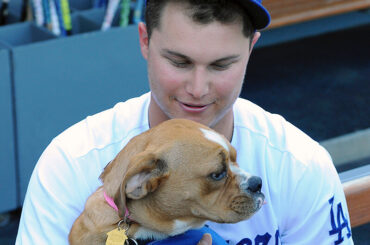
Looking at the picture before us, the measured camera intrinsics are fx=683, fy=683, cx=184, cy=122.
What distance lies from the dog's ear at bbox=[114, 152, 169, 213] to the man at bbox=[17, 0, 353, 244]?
236 millimetres

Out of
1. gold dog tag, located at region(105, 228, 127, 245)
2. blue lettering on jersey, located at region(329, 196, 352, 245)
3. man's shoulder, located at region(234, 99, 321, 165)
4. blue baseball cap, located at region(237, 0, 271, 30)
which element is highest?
blue baseball cap, located at region(237, 0, 271, 30)

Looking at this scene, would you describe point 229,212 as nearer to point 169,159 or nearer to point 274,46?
point 169,159

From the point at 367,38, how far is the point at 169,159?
18.8ft

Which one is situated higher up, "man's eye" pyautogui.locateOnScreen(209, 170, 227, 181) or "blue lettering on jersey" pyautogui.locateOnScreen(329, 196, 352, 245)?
"man's eye" pyautogui.locateOnScreen(209, 170, 227, 181)

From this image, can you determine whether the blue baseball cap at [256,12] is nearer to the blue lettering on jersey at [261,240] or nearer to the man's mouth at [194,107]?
the man's mouth at [194,107]

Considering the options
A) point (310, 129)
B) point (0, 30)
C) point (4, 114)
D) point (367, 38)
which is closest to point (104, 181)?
point (4, 114)

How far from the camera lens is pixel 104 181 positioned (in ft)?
7.06

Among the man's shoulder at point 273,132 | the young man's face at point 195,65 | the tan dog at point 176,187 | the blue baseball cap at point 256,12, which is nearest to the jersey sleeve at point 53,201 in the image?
the tan dog at point 176,187

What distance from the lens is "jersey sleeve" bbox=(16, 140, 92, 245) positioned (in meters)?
2.23

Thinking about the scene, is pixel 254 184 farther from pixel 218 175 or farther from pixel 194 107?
pixel 194 107

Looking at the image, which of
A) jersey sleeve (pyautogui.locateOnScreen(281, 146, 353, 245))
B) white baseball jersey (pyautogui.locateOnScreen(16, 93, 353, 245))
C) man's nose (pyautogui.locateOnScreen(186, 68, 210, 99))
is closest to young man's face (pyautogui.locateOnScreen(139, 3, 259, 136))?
man's nose (pyautogui.locateOnScreen(186, 68, 210, 99))

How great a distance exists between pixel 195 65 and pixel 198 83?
0.06m

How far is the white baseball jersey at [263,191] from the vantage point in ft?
7.37

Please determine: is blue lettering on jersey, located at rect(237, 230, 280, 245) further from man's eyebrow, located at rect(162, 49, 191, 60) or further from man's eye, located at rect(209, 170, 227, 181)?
man's eyebrow, located at rect(162, 49, 191, 60)
